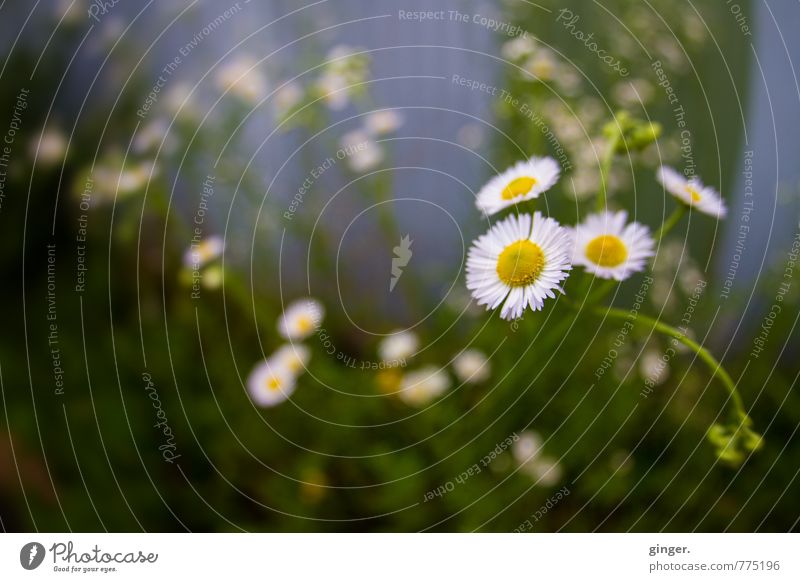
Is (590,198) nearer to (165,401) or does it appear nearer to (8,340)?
(165,401)

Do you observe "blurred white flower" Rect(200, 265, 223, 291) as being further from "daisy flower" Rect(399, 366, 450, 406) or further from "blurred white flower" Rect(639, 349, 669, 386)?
"blurred white flower" Rect(639, 349, 669, 386)

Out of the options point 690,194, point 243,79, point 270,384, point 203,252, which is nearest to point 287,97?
point 243,79

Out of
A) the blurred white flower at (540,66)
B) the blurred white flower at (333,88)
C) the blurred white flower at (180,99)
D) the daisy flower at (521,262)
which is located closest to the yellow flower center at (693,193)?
the daisy flower at (521,262)

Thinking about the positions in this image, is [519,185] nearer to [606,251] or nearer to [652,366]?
[606,251]

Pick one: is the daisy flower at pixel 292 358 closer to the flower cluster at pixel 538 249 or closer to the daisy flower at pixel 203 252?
the daisy flower at pixel 203 252
